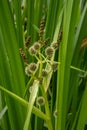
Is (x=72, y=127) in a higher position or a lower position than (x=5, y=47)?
lower

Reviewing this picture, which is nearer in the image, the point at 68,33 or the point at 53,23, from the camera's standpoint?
the point at 68,33

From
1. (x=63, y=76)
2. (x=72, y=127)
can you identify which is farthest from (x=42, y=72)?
(x=72, y=127)

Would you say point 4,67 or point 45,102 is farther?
point 4,67

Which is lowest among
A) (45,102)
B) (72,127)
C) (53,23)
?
(72,127)

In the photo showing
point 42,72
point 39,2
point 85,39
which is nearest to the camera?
point 42,72

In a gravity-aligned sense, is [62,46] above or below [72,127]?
above

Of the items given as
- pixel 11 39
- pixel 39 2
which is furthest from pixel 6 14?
pixel 39 2

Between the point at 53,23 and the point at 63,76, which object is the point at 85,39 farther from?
the point at 63,76

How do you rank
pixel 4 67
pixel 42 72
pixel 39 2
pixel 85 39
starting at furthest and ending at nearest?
1. pixel 39 2
2. pixel 85 39
3. pixel 4 67
4. pixel 42 72

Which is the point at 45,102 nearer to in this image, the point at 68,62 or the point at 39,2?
the point at 68,62
